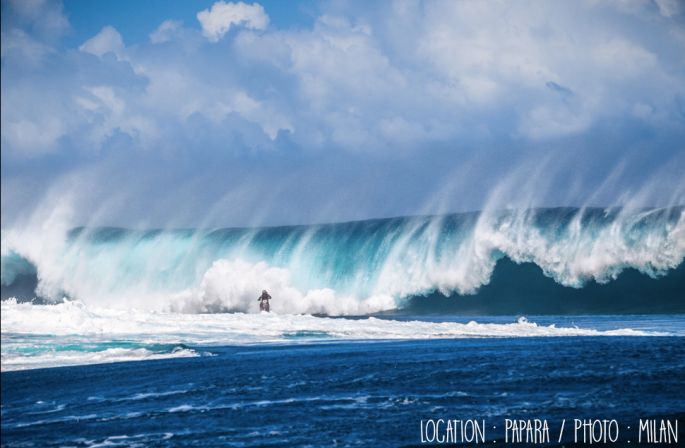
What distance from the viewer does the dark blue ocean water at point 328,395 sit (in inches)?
368

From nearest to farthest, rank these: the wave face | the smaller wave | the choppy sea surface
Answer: the choppy sea surface
the smaller wave
the wave face

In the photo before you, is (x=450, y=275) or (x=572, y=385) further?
(x=450, y=275)

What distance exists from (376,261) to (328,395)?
884 inches

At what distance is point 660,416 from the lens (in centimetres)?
989

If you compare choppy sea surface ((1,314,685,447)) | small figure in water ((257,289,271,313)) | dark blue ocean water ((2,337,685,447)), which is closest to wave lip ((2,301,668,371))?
choppy sea surface ((1,314,685,447))

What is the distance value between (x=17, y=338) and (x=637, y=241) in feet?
70.8

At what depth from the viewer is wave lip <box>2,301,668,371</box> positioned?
50.0ft

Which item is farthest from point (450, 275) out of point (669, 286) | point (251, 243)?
point (251, 243)

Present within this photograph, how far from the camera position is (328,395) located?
454 inches

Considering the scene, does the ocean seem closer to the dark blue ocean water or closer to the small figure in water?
the dark blue ocean water

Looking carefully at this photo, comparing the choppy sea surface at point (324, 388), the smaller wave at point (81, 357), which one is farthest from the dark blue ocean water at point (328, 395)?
the smaller wave at point (81, 357)

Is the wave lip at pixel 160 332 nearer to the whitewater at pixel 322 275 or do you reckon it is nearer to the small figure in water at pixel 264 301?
the whitewater at pixel 322 275

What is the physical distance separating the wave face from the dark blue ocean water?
13025 mm

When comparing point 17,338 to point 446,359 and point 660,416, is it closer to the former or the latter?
point 446,359
